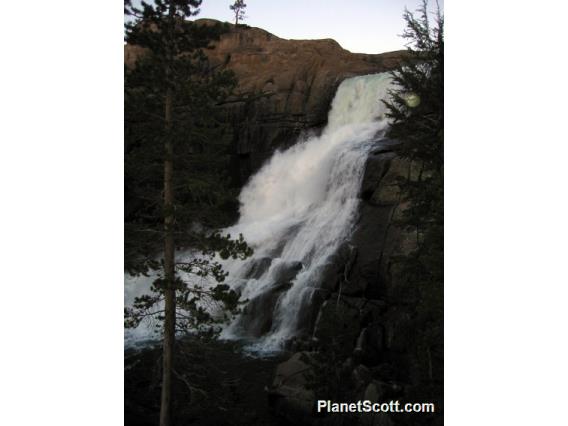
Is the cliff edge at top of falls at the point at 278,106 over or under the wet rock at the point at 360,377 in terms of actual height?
over

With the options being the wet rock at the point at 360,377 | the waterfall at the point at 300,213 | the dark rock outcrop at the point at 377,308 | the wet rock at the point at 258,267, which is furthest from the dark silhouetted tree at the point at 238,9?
the wet rock at the point at 258,267

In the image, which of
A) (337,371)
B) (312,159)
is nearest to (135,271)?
(337,371)

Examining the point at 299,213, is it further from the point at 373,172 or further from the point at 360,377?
the point at 360,377

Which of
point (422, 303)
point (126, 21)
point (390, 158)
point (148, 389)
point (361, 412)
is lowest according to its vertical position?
point (148, 389)

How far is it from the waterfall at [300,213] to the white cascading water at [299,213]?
32 millimetres

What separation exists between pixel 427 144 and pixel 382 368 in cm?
503

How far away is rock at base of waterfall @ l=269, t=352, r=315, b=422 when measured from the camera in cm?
968

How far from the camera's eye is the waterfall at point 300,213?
49.1 ft

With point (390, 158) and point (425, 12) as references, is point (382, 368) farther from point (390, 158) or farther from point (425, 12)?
point (390, 158)

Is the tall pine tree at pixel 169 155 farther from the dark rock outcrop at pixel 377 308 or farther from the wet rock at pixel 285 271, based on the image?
the wet rock at pixel 285 271

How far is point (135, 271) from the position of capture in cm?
881

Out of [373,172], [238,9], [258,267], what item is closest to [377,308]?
[258,267]

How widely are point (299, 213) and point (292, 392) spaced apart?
10896mm

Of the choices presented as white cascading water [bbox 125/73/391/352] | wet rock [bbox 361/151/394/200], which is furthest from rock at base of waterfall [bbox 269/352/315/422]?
wet rock [bbox 361/151/394/200]
